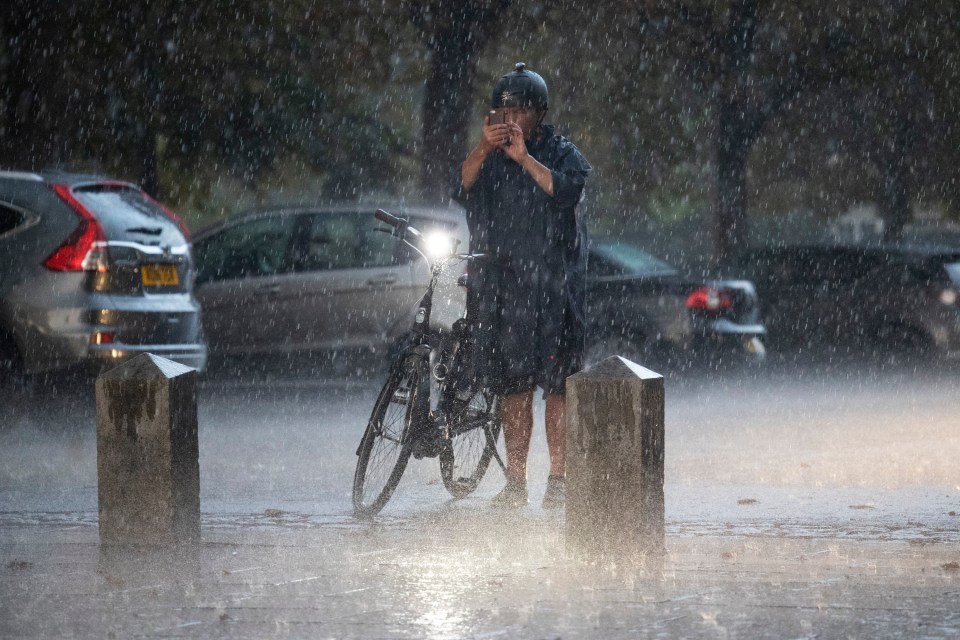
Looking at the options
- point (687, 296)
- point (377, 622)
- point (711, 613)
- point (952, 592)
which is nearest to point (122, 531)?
point (377, 622)

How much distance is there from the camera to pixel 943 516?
743cm

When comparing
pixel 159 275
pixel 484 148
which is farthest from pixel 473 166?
pixel 159 275

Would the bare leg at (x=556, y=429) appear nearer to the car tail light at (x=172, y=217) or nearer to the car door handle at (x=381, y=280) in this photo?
the car tail light at (x=172, y=217)

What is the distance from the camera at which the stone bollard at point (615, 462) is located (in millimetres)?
6047

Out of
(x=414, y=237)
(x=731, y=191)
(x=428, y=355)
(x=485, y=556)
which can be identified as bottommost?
(x=485, y=556)

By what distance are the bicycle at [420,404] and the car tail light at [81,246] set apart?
3555 millimetres

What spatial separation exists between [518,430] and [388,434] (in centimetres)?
63

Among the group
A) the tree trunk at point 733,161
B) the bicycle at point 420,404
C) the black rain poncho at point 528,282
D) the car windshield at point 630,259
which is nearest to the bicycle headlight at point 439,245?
the bicycle at point 420,404

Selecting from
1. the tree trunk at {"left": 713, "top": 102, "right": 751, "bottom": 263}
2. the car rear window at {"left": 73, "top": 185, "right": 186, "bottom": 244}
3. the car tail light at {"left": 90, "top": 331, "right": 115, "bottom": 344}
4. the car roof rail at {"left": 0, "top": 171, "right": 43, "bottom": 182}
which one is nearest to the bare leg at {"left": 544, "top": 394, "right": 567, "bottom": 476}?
the car tail light at {"left": 90, "top": 331, "right": 115, "bottom": 344}

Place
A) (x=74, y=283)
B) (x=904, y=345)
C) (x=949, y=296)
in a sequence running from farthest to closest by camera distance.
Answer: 1. (x=904, y=345)
2. (x=949, y=296)
3. (x=74, y=283)

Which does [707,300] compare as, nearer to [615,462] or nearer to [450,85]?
[450,85]

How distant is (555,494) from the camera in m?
7.60

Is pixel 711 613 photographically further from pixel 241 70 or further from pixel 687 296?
pixel 241 70

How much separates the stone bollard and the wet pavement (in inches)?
4.6
